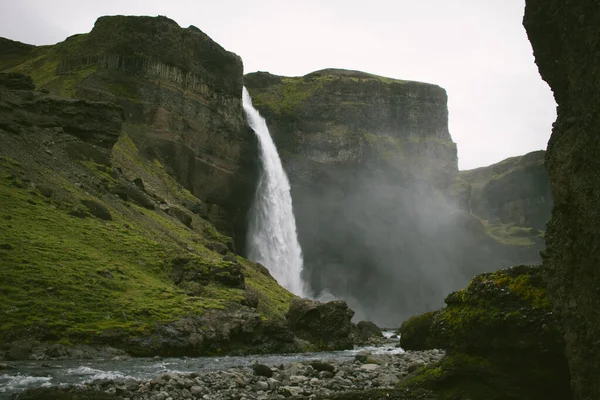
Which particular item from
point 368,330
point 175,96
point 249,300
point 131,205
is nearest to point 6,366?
point 249,300

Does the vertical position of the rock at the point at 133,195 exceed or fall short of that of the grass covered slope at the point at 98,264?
it exceeds it

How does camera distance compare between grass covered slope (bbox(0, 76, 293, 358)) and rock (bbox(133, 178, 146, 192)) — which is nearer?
grass covered slope (bbox(0, 76, 293, 358))

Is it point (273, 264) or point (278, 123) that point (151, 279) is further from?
point (278, 123)

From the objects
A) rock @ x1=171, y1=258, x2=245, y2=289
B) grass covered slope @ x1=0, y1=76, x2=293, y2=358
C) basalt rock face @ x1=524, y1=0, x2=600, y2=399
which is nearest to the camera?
basalt rock face @ x1=524, y1=0, x2=600, y2=399

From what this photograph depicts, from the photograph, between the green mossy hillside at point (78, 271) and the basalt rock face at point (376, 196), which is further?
the basalt rock face at point (376, 196)

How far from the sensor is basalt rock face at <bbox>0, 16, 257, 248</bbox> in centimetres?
7912

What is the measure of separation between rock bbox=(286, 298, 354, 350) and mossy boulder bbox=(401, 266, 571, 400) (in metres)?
28.1

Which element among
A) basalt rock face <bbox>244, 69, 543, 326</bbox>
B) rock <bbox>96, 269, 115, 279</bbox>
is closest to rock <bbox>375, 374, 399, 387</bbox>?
rock <bbox>96, 269, 115, 279</bbox>

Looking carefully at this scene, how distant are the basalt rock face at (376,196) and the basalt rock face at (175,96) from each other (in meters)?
24.4

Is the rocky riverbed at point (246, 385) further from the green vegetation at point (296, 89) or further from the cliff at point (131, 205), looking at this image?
the green vegetation at point (296, 89)

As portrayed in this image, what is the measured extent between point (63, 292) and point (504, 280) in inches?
938

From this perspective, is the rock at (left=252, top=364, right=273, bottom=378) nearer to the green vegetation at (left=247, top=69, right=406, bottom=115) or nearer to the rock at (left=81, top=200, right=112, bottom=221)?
the rock at (left=81, top=200, right=112, bottom=221)

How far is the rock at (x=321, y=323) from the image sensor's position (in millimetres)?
39944

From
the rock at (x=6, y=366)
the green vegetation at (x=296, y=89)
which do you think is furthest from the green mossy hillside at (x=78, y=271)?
the green vegetation at (x=296, y=89)
